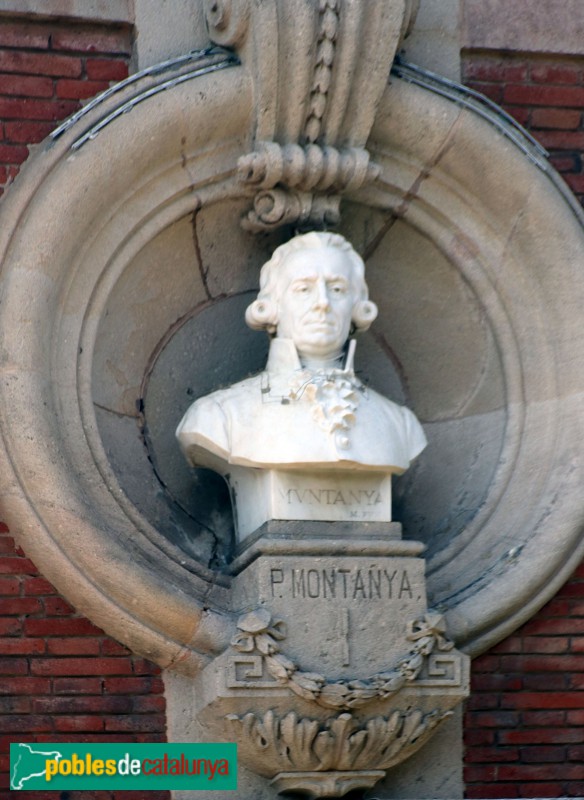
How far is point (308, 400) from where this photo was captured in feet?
28.0

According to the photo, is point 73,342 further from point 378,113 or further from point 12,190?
point 378,113

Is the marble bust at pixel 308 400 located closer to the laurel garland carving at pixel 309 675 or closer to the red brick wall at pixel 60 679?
the laurel garland carving at pixel 309 675

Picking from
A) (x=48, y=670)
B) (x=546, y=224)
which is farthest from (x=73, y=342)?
(x=546, y=224)

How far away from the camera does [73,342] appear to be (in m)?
8.56

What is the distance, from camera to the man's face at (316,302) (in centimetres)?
866

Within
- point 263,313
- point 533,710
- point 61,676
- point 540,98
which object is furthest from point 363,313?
point 61,676

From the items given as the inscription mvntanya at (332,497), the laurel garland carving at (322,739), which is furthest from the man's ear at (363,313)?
the laurel garland carving at (322,739)

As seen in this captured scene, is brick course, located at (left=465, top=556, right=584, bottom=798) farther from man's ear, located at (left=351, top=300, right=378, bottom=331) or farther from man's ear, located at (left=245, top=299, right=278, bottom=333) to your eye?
man's ear, located at (left=245, top=299, right=278, bottom=333)

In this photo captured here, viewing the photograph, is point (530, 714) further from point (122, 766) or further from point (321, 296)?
point (321, 296)

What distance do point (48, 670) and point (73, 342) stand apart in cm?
121

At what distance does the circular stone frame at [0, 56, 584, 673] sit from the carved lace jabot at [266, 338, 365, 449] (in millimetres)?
679

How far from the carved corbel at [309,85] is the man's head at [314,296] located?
248 millimetres

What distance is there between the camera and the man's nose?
28.3 feet

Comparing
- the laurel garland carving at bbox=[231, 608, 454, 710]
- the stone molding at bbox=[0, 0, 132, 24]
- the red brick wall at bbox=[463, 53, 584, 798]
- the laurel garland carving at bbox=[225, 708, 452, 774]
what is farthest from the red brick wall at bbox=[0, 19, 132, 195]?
the red brick wall at bbox=[463, 53, 584, 798]
